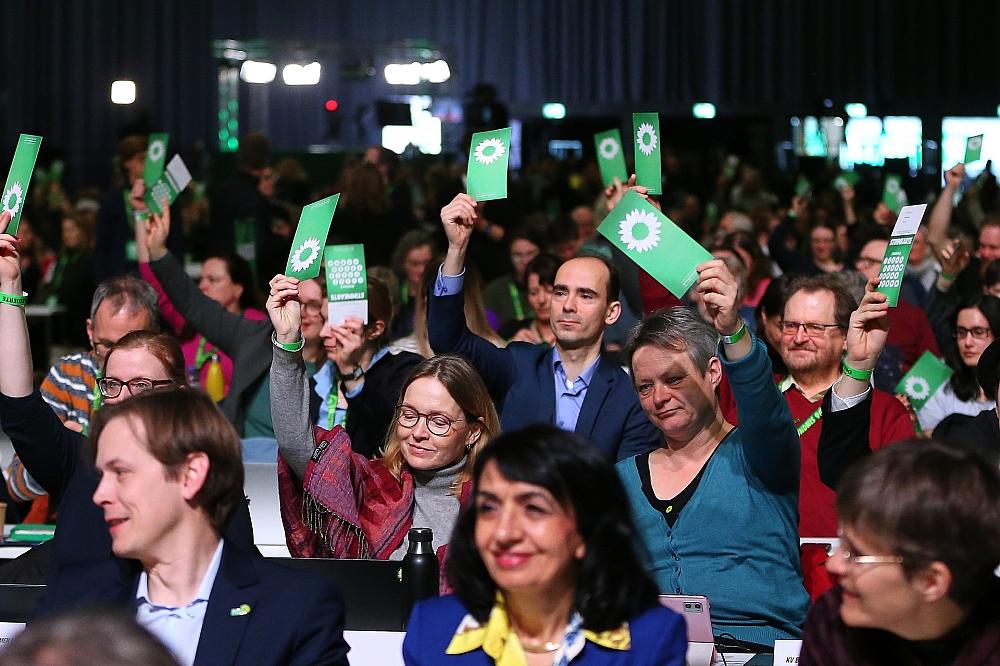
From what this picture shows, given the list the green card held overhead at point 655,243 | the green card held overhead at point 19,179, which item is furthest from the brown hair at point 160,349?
the green card held overhead at point 655,243

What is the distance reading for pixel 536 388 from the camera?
4492 mm

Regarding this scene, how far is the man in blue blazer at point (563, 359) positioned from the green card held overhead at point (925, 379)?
3.93 ft

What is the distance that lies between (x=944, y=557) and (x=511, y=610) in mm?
706

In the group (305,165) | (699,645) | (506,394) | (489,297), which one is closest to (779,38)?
(305,165)

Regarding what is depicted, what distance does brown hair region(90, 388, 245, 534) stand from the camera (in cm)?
247

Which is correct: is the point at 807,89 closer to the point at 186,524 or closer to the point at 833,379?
the point at 833,379

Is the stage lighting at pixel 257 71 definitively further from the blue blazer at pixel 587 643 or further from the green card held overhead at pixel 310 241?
the blue blazer at pixel 587 643

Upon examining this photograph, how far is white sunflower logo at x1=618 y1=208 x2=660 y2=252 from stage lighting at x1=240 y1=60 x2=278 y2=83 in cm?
1201

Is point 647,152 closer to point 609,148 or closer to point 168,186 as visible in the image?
Answer: point 609,148

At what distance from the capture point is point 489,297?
26.2ft

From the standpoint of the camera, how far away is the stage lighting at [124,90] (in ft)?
60.3

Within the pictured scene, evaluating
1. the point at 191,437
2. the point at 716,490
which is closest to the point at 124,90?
the point at 716,490

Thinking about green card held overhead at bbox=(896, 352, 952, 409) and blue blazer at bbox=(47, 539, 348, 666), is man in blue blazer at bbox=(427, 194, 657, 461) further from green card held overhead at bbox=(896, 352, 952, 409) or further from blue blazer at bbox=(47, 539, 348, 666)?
blue blazer at bbox=(47, 539, 348, 666)

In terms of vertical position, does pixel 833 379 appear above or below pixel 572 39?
below
